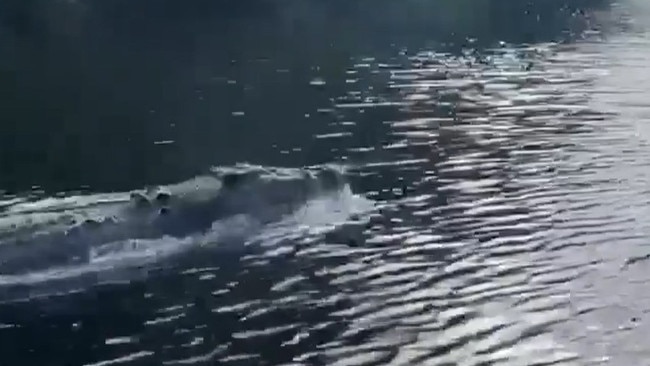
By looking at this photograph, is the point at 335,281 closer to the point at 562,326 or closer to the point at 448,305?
the point at 448,305

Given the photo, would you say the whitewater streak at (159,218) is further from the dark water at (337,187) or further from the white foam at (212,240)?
the dark water at (337,187)

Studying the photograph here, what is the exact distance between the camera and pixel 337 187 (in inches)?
1128

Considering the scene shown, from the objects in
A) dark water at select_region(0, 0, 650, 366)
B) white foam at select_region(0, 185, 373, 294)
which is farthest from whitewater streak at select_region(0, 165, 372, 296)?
dark water at select_region(0, 0, 650, 366)

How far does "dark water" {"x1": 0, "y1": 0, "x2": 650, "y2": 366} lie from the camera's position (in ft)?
64.8

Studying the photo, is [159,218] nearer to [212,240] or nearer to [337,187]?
[212,240]

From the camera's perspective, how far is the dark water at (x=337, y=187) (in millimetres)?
19766

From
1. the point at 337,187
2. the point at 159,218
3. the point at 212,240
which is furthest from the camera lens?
the point at 337,187

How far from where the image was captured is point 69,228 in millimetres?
22812

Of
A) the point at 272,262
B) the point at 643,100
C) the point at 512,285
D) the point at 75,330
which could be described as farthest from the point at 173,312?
the point at 643,100

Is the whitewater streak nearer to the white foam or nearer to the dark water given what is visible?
the white foam

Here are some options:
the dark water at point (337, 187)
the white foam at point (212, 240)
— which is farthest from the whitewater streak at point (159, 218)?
the dark water at point (337, 187)

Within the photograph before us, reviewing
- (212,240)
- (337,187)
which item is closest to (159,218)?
(212,240)

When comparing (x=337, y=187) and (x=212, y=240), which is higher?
(x=337, y=187)

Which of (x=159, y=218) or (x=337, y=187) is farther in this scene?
(x=337, y=187)
